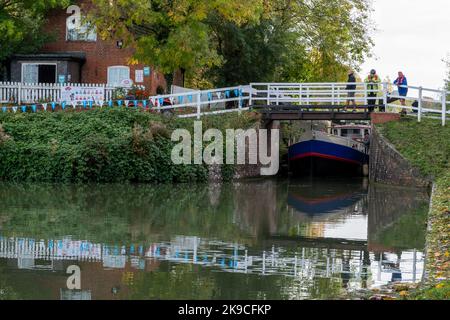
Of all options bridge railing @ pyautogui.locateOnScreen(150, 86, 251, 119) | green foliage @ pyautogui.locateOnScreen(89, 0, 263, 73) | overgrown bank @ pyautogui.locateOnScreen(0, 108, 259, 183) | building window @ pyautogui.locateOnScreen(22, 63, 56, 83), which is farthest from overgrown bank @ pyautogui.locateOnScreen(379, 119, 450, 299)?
building window @ pyautogui.locateOnScreen(22, 63, 56, 83)

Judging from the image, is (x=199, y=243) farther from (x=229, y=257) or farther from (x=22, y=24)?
(x=22, y=24)

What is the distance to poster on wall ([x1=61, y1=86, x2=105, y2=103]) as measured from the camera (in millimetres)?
40344

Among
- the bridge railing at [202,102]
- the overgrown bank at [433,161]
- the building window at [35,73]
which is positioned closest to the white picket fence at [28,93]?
Answer: the bridge railing at [202,102]

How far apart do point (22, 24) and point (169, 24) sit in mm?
8762

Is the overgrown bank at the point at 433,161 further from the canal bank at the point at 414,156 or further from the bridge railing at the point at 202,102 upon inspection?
the bridge railing at the point at 202,102

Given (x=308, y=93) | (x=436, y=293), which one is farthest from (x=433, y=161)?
(x=436, y=293)

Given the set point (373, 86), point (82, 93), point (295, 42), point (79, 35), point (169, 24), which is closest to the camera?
point (169, 24)

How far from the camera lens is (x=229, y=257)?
16.7 metres

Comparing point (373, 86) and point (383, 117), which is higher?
point (373, 86)

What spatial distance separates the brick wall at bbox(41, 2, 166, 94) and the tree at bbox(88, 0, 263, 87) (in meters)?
5.51

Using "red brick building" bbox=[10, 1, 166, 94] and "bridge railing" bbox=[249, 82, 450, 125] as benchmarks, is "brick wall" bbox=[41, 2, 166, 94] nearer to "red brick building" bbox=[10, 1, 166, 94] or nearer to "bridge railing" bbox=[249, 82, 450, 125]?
"red brick building" bbox=[10, 1, 166, 94]

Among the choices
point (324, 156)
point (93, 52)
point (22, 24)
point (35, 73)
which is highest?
point (22, 24)
